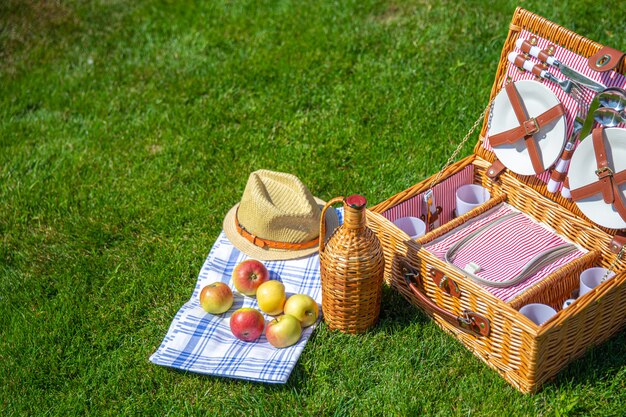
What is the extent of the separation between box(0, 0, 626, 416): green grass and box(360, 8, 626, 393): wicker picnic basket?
92mm

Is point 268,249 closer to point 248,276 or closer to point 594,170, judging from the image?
point 248,276

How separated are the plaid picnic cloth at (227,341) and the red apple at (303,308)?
0.17 ft

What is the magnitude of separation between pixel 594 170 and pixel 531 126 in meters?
0.35

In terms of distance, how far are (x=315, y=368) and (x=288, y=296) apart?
0.46 meters

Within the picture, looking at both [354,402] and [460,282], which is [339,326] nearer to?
[354,402]

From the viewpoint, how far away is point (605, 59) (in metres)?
2.83

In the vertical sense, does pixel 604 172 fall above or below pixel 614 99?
below

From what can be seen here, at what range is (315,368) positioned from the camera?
3.03 metres

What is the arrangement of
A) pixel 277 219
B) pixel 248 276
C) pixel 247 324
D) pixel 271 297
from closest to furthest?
1. pixel 247 324
2. pixel 271 297
3. pixel 248 276
4. pixel 277 219

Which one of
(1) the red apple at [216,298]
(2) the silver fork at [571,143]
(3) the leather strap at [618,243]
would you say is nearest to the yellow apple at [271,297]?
(1) the red apple at [216,298]

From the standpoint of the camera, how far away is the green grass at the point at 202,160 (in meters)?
Result: 2.97

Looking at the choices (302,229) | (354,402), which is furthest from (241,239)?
(354,402)

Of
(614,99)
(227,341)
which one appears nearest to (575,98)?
(614,99)

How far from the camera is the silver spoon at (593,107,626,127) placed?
2.84 meters
